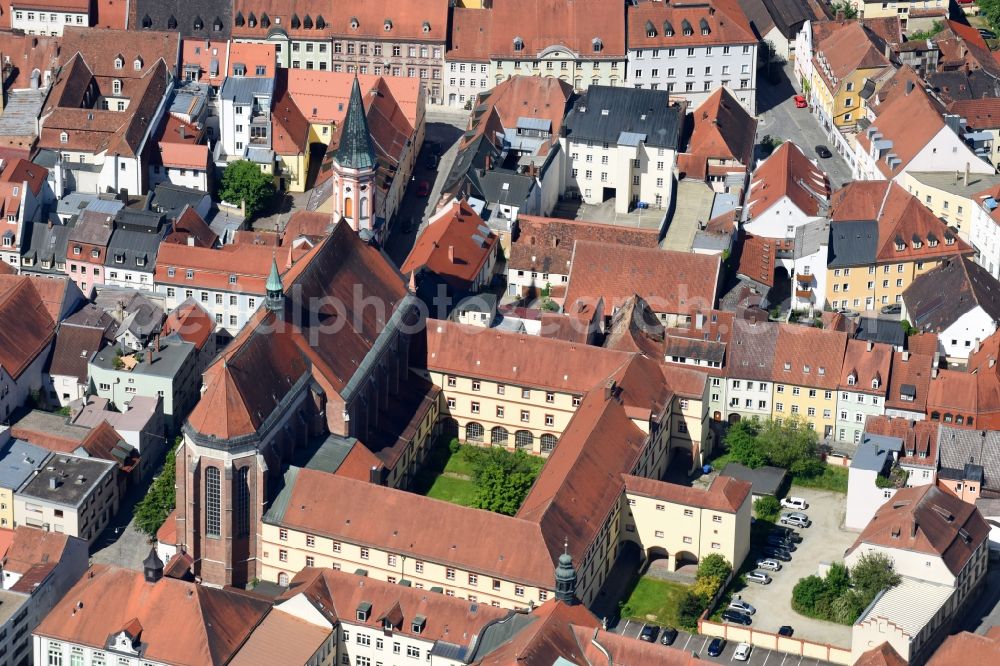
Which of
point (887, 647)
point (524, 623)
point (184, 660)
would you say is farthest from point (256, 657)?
point (887, 647)

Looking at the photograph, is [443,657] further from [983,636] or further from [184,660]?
[983,636]

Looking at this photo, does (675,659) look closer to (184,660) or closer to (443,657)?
(443,657)

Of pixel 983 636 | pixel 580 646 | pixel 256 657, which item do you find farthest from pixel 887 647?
pixel 256 657

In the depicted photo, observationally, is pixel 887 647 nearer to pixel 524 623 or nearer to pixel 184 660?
pixel 524 623

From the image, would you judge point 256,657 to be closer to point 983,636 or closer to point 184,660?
point 184,660

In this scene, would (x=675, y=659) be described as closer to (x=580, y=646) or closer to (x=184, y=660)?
(x=580, y=646)

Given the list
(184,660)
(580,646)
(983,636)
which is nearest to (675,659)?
(580,646)
